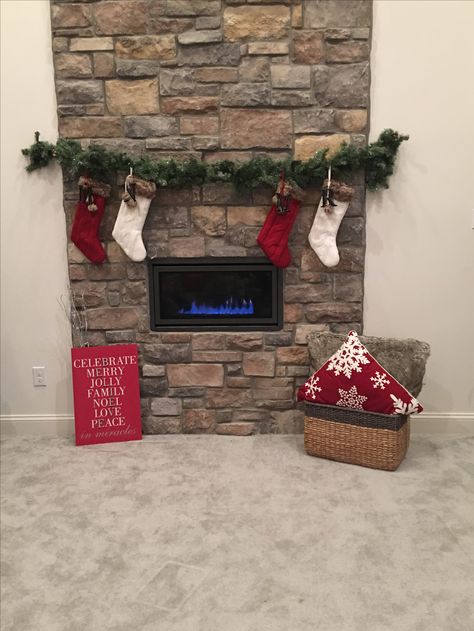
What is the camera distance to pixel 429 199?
2967mm

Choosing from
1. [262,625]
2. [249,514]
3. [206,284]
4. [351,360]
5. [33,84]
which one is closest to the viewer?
[262,625]

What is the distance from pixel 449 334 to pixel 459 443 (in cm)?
58

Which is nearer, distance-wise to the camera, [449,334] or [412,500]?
[412,500]

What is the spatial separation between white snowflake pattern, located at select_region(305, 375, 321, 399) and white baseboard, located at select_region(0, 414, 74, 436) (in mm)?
1368

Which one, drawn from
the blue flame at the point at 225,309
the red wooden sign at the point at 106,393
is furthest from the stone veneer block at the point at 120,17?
the red wooden sign at the point at 106,393

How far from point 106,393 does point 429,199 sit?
1982 mm

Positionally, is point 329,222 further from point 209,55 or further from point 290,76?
point 209,55

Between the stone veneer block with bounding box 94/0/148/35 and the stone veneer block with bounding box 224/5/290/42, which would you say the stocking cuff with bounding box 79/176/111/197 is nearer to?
the stone veneer block with bounding box 94/0/148/35

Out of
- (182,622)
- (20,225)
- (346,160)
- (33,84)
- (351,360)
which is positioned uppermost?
(33,84)

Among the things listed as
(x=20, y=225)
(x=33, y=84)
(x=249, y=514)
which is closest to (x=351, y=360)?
(x=249, y=514)

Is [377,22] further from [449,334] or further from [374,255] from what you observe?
[449,334]

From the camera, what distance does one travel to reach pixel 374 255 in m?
3.03

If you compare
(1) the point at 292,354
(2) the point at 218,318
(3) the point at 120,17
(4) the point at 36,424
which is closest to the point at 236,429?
(1) the point at 292,354

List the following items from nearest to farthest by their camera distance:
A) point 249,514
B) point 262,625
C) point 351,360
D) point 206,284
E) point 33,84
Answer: point 262,625
point 249,514
point 351,360
point 33,84
point 206,284
